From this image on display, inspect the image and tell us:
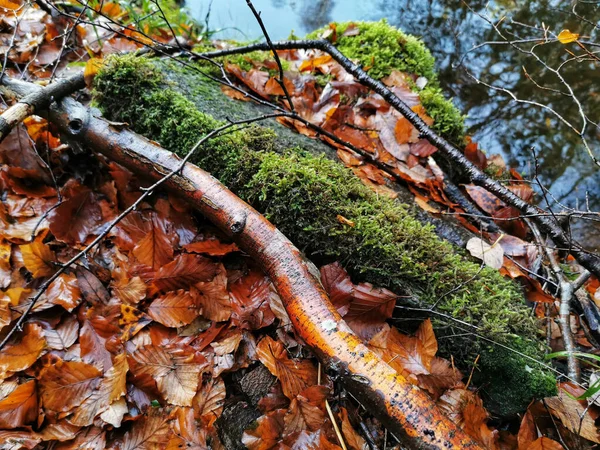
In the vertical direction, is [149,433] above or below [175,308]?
below

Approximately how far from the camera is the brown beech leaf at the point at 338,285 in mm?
1884

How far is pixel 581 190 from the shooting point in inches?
163

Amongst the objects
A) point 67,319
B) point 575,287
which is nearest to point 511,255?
point 575,287

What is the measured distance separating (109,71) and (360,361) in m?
2.37

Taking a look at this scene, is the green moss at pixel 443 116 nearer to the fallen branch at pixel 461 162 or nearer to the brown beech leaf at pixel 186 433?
the fallen branch at pixel 461 162

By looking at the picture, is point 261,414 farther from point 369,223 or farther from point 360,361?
point 369,223

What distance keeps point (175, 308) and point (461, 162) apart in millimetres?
2221

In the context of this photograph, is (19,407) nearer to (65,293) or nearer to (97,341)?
(97,341)

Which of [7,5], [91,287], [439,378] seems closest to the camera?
[439,378]

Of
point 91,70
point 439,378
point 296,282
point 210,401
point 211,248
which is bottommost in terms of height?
point 210,401

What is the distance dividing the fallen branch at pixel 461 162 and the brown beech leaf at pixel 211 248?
3.73 feet

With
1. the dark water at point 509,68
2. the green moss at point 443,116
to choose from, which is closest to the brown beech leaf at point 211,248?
the green moss at point 443,116

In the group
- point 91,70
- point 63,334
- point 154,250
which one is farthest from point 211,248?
point 91,70

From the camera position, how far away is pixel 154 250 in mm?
2043
